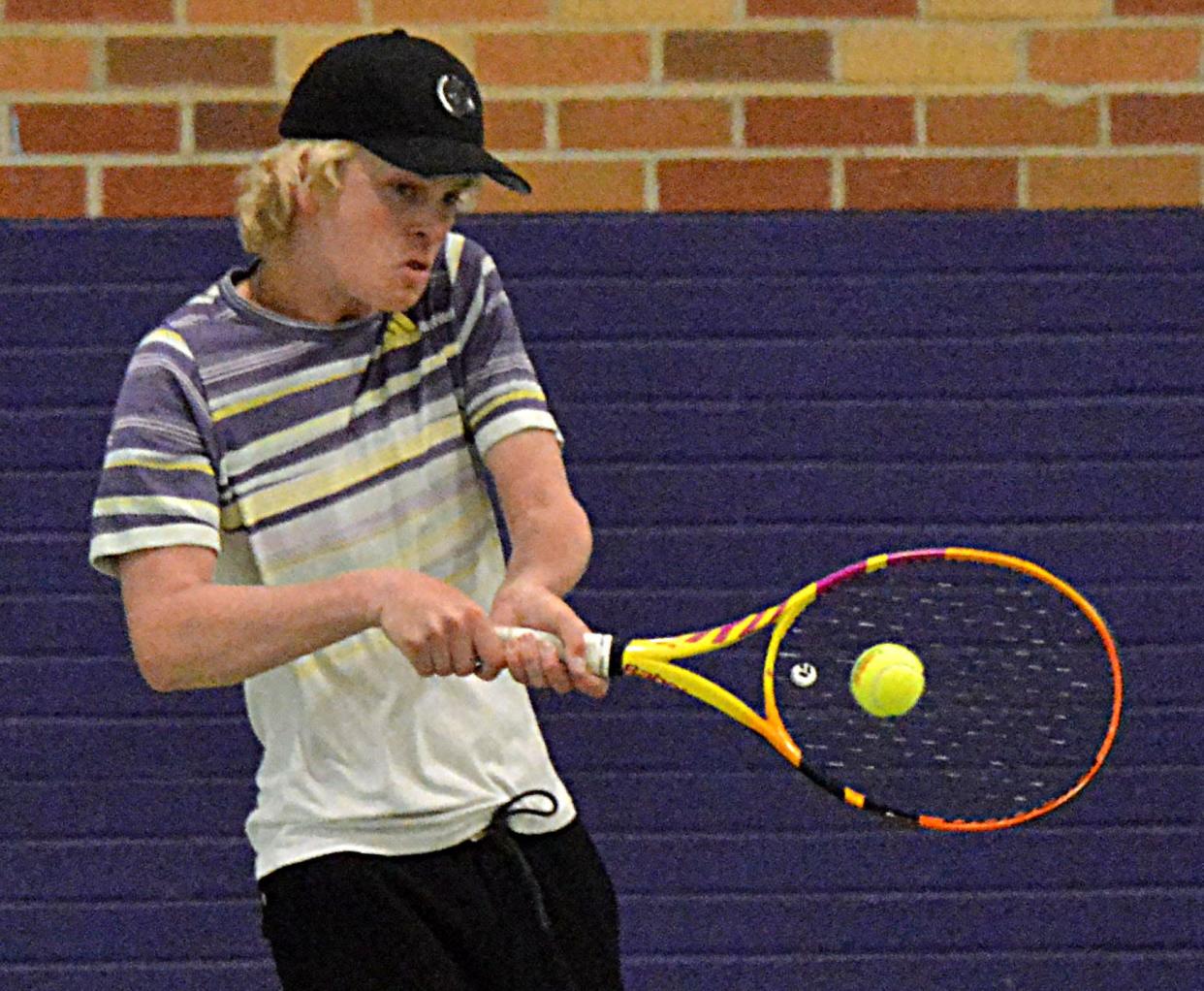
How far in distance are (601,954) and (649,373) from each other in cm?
153

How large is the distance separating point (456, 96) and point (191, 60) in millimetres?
1409

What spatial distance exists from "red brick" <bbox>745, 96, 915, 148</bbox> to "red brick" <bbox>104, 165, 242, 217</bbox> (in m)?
0.96

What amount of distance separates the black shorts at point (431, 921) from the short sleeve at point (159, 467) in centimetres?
45

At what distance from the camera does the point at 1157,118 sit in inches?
164

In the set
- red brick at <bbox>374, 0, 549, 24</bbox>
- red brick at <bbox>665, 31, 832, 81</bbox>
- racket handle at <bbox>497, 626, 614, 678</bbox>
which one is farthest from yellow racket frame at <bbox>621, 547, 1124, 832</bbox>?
red brick at <bbox>374, 0, 549, 24</bbox>

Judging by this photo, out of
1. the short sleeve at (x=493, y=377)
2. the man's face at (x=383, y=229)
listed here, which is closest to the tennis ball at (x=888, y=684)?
the short sleeve at (x=493, y=377)

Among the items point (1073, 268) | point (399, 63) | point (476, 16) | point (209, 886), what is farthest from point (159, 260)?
point (1073, 268)

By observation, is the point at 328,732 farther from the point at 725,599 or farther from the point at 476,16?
the point at 476,16

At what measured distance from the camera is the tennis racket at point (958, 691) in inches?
146

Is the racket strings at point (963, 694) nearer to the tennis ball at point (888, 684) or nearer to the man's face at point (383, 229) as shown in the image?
the tennis ball at point (888, 684)

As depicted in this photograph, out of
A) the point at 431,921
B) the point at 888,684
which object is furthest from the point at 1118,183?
the point at 431,921

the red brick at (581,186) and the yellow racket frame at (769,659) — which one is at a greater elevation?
the red brick at (581,186)

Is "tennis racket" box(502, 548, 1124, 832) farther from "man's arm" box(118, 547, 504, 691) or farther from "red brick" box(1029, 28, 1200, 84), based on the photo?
"man's arm" box(118, 547, 504, 691)

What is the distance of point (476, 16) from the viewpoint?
4.13m
